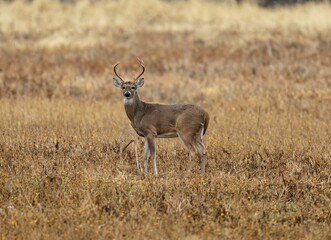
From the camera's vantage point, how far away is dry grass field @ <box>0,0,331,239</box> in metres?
8.75

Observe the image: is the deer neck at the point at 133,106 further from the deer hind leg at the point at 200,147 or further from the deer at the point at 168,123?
the deer hind leg at the point at 200,147

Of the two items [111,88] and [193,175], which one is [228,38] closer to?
[111,88]

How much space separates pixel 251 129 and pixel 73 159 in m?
4.24

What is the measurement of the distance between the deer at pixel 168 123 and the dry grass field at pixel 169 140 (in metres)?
0.30

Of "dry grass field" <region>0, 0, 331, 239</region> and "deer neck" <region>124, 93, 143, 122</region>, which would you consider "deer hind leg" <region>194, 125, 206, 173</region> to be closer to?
"dry grass field" <region>0, 0, 331, 239</region>

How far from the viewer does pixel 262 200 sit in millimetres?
9477

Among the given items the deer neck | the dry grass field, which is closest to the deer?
the deer neck

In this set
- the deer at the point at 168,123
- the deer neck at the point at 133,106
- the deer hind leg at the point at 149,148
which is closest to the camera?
the deer hind leg at the point at 149,148

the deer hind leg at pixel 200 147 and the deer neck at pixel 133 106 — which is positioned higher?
the deer neck at pixel 133 106

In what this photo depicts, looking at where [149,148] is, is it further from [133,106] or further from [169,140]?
[169,140]

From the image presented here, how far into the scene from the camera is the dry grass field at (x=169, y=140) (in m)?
8.75

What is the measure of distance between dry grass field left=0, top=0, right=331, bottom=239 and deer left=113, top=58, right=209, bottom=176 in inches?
12.0

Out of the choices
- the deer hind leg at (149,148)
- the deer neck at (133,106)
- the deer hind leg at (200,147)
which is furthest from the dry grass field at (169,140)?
the deer neck at (133,106)

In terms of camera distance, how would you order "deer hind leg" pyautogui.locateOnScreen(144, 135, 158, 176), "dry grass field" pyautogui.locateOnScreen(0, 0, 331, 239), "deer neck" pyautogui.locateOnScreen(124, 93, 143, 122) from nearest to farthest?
"dry grass field" pyautogui.locateOnScreen(0, 0, 331, 239)
"deer hind leg" pyautogui.locateOnScreen(144, 135, 158, 176)
"deer neck" pyautogui.locateOnScreen(124, 93, 143, 122)
